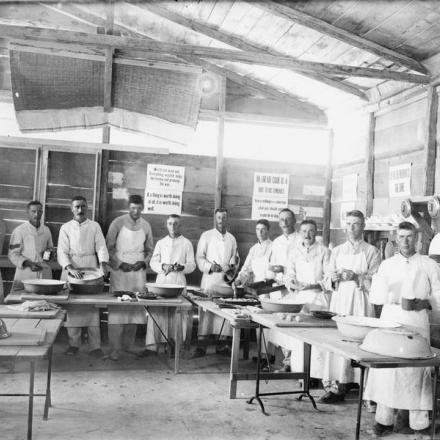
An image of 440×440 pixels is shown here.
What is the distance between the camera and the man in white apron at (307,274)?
6.35 m

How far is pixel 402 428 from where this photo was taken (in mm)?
4805

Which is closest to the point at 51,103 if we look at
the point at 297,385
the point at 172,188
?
the point at 172,188

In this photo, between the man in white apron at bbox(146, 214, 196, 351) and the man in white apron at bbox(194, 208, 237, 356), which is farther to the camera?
the man in white apron at bbox(194, 208, 237, 356)

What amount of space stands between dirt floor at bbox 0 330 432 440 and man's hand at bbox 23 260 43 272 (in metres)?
1.24

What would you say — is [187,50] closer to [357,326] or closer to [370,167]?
[370,167]

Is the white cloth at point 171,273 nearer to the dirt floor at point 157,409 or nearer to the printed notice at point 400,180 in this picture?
the dirt floor at point 157,409

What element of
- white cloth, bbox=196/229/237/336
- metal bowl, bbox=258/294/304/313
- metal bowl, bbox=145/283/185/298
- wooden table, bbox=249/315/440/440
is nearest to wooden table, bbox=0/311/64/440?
metal bowl, bbox=145/283/185/298

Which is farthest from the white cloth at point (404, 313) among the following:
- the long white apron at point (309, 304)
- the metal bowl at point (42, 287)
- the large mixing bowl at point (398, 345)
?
the metal bowl at point (42, 287)

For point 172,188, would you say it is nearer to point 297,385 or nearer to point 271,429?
point 297,385

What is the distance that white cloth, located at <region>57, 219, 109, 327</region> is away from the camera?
7223 millimetres

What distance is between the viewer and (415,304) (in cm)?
475

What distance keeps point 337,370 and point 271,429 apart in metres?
1.33

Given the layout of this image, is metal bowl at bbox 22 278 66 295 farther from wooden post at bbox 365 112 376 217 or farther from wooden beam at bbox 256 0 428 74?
wooden post at bbox 365 112 376 217

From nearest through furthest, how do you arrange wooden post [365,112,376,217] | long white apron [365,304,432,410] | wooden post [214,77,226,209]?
1. long white apron [365,304,432,410]
2. wooden post [365,112,376,217]
3. wooden post [214,77,226,209]
